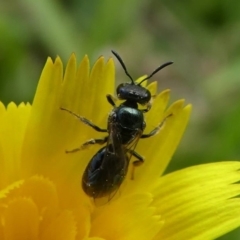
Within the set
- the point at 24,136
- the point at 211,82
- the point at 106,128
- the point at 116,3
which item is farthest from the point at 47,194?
the point at 211,82

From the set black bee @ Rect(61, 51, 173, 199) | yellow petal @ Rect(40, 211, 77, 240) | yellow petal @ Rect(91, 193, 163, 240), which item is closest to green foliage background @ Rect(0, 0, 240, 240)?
black bee @ Rect(61, 51, 173, 199)

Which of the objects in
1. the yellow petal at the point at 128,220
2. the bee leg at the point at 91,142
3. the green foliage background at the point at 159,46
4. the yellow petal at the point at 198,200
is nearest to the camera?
the yellow petal at the point at 128,220

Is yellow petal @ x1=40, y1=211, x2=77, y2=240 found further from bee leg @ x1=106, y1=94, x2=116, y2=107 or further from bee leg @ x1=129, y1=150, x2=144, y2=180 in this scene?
bee leg @ x1=106, y1=94, x2=116, y2=107

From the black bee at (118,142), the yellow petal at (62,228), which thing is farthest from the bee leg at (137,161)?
the yellow petal at (62,228)

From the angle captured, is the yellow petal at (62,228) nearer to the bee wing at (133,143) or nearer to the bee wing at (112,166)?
the bee wing at (112,166)

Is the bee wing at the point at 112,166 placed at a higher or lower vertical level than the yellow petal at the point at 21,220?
higher

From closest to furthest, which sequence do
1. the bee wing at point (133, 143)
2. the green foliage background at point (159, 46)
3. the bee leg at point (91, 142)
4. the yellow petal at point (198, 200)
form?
the yellow petal at point (198, 200), the bee leg at point (91, 142), the bee wing at point (133, 143), the green foliage background at point (159, 46)

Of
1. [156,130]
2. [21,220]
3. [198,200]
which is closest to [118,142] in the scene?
[156,130]

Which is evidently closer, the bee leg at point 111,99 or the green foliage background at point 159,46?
the bee leg at point 111,99
